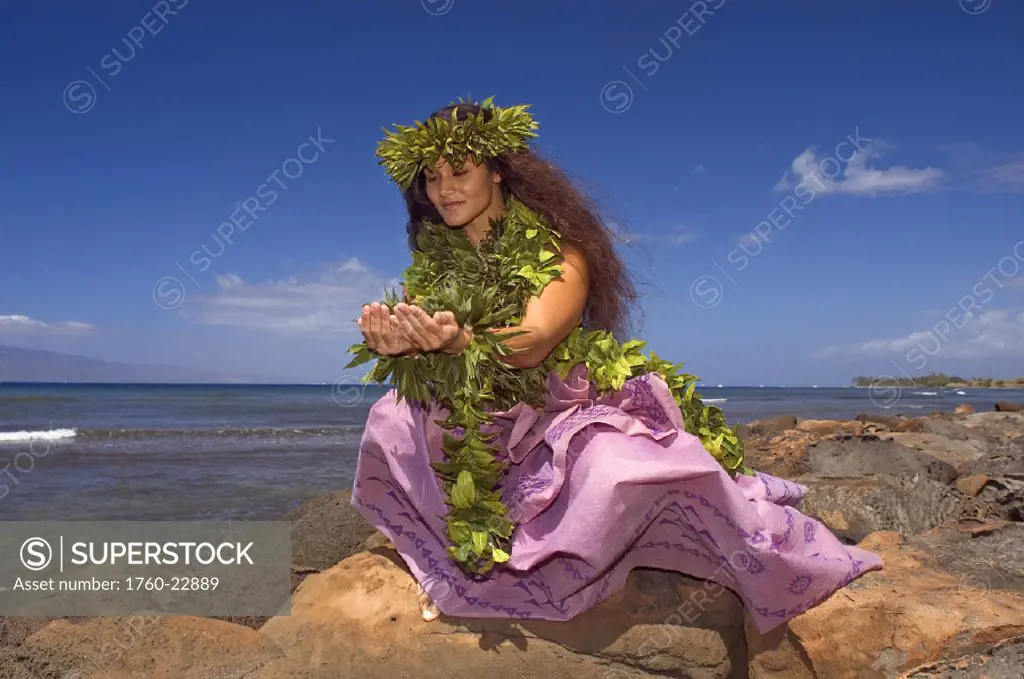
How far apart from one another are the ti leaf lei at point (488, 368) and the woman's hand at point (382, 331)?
0.14 m

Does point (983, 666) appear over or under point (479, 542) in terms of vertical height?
under

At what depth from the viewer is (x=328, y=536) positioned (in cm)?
512

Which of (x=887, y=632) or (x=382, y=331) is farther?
(x=887, y=632)

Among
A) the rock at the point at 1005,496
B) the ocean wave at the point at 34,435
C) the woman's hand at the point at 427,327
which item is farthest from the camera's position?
the ocean wave at the point at 34,435

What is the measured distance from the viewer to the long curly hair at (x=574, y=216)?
299cm

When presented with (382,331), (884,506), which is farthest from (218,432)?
(382,331)

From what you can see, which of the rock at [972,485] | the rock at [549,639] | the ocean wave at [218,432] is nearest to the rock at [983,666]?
the rock at [549,639]

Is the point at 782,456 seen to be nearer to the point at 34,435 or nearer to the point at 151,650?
the point at 151,650

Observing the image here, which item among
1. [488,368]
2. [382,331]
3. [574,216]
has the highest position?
[574,216]

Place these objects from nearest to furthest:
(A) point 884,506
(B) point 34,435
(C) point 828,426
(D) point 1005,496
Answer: (A) point 884,506, (D) point 1005,496, (C) point 828,426, (B) point 34,435

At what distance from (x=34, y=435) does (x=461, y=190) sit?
60.1ft

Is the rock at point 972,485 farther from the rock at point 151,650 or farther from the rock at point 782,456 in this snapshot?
the rock at point 151,650

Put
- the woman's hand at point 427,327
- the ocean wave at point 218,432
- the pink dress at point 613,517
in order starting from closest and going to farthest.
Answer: the woman's hand at point 427,327 → the pink dress at point 613,517 → the ocean wave at point 218,432

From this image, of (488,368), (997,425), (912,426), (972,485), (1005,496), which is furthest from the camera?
(997,425)
